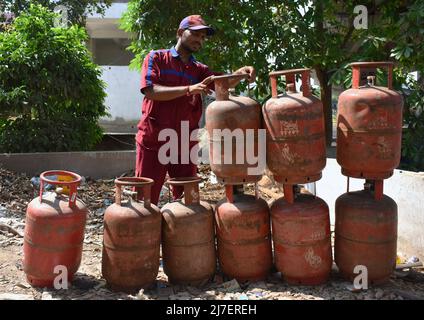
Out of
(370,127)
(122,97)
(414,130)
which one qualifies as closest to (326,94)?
(414,130)

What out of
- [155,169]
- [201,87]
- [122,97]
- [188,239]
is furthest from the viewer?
[122,97]

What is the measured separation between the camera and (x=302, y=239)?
384cm

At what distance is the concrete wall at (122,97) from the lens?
17.6 m

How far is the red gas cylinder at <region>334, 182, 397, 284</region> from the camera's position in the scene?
12.7 ft

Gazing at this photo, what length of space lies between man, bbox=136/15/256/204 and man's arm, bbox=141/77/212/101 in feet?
0.06

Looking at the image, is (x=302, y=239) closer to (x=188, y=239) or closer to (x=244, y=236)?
(x=244, y=236)

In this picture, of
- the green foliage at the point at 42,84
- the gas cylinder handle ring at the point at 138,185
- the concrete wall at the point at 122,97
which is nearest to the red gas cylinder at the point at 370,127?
the gas cylinder handle ring at the point at 138,185

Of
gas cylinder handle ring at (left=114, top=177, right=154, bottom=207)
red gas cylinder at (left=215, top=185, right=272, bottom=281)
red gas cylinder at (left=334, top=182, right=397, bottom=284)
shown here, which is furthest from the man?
red gas cylinder at (left=334, top=182, right=397, bottom=284)

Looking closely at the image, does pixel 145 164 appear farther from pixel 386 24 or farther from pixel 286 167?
pixel 386 24

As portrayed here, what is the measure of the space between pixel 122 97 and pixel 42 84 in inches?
381

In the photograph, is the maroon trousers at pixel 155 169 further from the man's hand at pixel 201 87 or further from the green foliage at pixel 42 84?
the green foliage at pixel 42 84

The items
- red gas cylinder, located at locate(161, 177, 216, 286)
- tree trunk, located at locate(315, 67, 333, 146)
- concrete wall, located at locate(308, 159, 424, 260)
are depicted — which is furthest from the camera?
tree trunk, located at locate(315, 67, 333, 146)

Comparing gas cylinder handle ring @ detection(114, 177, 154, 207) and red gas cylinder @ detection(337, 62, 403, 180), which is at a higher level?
red gas cylinder @ detection(337, 62, 403, 180)

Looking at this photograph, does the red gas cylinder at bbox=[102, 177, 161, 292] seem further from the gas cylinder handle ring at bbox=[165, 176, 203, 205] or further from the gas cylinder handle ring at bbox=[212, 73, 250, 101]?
the gas cylinder handle ring at bbox=[212, 73, 250, 101]
